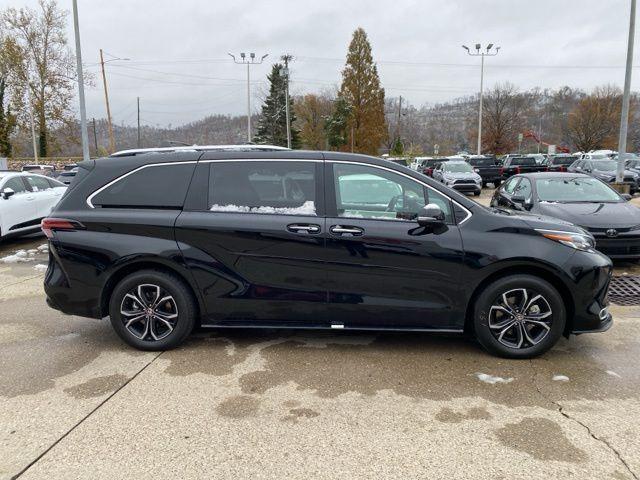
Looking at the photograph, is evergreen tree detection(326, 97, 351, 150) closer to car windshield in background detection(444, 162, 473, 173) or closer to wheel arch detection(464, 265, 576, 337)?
car windshield in background detection(444, 162, 473, 173)

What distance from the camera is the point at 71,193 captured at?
4453mm

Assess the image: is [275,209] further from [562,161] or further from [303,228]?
[562,161]

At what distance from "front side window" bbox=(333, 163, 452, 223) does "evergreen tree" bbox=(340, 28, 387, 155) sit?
2058 inches

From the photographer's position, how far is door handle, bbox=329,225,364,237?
4066 millimetres

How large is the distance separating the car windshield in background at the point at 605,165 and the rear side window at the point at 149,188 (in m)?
22.1

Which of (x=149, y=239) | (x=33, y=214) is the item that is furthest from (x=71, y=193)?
(x=33, y=214)

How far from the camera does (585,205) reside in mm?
7602

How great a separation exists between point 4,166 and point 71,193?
35.2 m

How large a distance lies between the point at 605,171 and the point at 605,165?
64 cm

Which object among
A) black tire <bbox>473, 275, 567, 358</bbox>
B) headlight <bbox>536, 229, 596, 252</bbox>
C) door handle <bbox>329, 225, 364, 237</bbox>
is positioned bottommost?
black tire <bbox>473, 275, 567, 358</bbox>

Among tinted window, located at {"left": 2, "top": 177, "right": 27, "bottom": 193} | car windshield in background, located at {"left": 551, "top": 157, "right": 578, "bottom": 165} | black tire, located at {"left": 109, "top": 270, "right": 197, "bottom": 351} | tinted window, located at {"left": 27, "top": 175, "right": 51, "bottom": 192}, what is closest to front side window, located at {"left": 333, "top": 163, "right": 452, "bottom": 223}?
black tire, located at {"left": 109, "top": 270, "right": 197, "bottom": 351}

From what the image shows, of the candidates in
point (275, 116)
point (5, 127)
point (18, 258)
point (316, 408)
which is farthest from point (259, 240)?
point (275, 116)

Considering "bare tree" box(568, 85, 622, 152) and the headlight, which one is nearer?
the headlight

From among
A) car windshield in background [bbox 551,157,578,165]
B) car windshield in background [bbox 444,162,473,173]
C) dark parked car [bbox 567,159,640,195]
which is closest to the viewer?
dark parked car [bbox 567,159,640,195]
